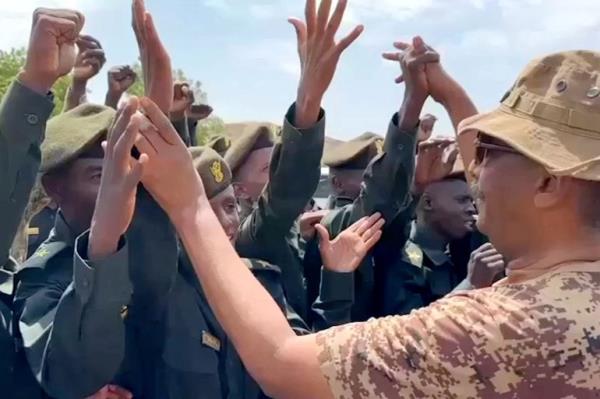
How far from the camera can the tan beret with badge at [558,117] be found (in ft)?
5.39

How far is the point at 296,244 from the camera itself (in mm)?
3965

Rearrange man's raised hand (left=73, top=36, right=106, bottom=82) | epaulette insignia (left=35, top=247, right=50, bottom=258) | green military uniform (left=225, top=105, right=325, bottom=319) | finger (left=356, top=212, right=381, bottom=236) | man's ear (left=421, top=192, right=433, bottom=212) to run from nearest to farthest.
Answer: epaulette insignia (left=35, top=247, right=50, bottom=258), green military uniform (left=225, top=105, right=325, bottom=319), finger (left=356, top=212, right=381, bottom=236), man's raised hand (left=73, top=36, right=106, bottom=82), man's ear (left=421, top=192, right=433, bottom=212)

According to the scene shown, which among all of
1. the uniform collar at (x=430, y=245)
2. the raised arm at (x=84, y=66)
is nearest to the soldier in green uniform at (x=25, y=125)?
the raised arm at (x=84, y=66)

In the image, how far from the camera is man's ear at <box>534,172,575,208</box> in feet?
5.53

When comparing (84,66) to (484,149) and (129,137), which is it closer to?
(129,137)

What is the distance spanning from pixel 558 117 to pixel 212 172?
5.34 ft

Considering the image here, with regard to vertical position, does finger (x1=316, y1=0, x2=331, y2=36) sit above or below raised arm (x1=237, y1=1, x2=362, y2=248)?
above

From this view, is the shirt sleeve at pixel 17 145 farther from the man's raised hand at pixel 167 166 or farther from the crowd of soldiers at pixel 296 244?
the man's raised hand at pixel 167 166

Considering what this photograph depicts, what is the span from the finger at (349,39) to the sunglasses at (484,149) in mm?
1272

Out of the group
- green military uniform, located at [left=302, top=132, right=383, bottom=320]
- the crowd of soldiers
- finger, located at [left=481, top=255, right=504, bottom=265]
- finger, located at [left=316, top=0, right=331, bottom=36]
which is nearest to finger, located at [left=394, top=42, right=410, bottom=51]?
the crowd of soldiers

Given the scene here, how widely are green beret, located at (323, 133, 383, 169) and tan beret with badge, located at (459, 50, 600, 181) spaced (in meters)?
3.49

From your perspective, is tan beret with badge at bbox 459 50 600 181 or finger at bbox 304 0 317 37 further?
finger at bbox 304 0 317 37

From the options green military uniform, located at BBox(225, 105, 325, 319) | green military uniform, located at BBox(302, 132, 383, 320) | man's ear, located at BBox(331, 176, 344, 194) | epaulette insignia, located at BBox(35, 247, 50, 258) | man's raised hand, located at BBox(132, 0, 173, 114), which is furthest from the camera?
man's ear, located at BBox(331, 176, 344, 194)

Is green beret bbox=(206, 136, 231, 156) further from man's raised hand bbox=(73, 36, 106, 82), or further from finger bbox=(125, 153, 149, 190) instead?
finger bbox=(125, 153, 149, 190)
